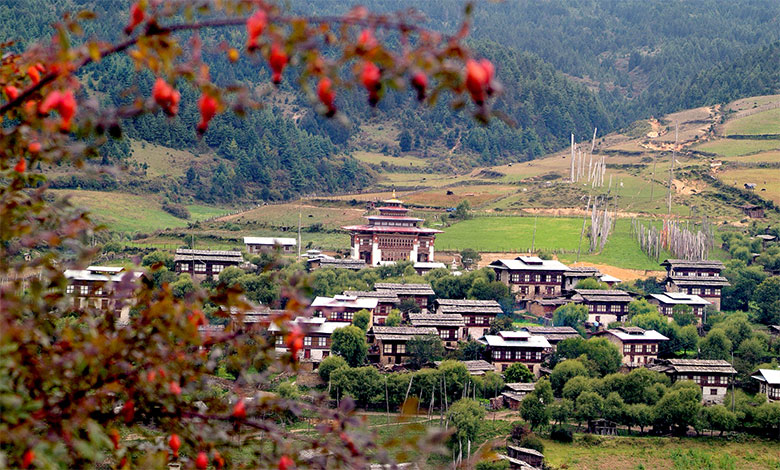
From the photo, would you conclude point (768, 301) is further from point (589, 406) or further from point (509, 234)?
point (509, 234)

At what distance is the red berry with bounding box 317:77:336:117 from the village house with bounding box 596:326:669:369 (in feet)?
122

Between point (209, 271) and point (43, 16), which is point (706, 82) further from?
point (209, 271)

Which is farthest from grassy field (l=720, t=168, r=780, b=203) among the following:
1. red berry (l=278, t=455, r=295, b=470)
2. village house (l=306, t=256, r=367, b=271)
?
red berry (l=278, t=455, r=295, b=470)

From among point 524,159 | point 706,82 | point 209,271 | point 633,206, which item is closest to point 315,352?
point 209,271

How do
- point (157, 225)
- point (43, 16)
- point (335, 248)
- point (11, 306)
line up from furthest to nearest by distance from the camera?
point (43, 16)
point (157, 225)
point (335, 248)
point (11, 306)

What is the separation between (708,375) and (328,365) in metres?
14.0

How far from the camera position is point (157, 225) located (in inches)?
2869

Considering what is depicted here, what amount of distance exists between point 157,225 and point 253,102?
70.1m

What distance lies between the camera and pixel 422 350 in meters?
37.8

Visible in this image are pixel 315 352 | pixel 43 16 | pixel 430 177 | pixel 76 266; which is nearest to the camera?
pixel 76 266

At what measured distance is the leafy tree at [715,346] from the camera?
39.7 m

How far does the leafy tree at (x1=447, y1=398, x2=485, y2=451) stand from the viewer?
29.7 m

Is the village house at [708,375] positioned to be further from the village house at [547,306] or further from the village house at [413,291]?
the village house at [413,291]

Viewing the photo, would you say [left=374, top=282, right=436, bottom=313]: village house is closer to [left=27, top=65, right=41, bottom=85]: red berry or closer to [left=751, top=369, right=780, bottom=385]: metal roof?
[left=751, top=369, right=780, bottom=385]: metal roof
